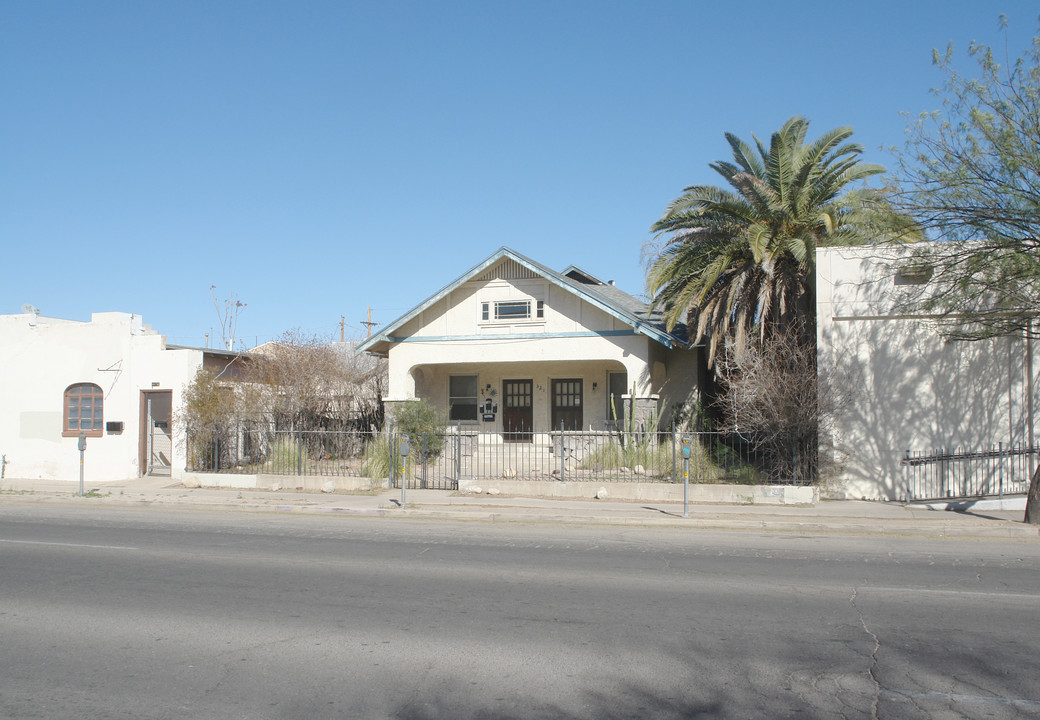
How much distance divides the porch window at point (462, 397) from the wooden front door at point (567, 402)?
108 inches

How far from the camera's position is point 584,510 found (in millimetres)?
15195

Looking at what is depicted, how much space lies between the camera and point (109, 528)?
13.4 meters

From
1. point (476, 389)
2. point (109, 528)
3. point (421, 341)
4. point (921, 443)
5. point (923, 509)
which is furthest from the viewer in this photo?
point (476, 389)

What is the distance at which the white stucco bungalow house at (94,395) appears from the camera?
21141mm

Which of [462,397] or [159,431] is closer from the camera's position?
[159,431]

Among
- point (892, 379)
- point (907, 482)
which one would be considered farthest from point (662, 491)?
point (892, 379)

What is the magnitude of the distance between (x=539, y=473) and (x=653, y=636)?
12.7 m

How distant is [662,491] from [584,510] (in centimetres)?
215

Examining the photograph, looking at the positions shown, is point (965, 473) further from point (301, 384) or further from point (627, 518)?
point (301, 384)

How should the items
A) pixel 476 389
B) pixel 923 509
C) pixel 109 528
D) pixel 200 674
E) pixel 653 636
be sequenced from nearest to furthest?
pixel 200 674, pixel 653 636, pixel 109 528, pixel 923 509, pixel 476 389

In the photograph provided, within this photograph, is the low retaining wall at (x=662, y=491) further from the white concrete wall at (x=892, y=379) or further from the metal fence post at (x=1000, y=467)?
the metal fence post at (x=1000, y=467)

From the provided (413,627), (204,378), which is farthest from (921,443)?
(204,378)

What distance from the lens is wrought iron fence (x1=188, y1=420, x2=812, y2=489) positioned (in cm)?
1758

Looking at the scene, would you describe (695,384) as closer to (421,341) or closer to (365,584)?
(421,341)
